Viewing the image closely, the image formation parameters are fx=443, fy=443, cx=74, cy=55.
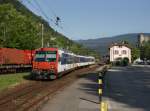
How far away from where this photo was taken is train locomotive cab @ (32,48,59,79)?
120 ft

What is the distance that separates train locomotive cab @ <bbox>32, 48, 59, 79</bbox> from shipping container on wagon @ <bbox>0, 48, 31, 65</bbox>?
9.39 m

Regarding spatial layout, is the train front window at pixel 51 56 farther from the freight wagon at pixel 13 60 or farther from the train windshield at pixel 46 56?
the freight wagon at pixel 13 60

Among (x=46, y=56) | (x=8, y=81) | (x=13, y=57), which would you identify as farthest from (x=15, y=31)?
(x=8, y=81)

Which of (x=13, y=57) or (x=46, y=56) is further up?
(x=13, y=57)

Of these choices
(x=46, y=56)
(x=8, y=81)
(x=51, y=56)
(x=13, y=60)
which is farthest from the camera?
(x=13, y=60)

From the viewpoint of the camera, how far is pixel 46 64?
36.9m

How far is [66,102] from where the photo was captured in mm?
19156

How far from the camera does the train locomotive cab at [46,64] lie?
36531 mm

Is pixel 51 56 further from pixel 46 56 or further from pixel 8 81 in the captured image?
pixel 8 81

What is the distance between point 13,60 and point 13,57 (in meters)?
0.34

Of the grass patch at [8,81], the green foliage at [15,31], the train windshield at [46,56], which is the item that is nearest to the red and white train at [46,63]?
the train windshield at [46,56]

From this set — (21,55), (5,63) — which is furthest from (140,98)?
(21,55)

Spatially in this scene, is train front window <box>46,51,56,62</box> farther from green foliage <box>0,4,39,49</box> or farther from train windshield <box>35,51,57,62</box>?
green foliage <box>0,4,39,49</box>

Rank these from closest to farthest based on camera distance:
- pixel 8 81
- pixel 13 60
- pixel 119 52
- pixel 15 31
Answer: pixel 8 81 → pixel 13 60 → pixel 15 31 → pixel 119 52
